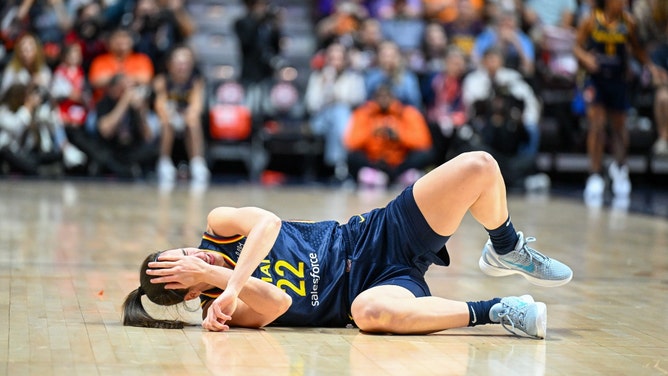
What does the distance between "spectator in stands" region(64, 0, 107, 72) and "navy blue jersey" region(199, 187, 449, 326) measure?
9454 mm

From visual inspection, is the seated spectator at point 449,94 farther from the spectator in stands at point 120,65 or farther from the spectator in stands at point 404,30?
the spectator in stands at point 120,65

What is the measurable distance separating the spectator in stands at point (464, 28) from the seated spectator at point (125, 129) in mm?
3795

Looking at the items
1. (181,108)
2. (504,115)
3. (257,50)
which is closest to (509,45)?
(504,115)

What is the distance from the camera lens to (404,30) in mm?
13898

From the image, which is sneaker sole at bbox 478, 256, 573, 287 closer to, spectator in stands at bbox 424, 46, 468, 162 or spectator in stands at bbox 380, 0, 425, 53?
spectator in stands at bbox 424, 46, 468, 162

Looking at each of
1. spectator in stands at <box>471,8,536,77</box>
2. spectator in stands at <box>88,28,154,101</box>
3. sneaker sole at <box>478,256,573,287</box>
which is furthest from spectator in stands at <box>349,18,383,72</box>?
sneaker sole at <box>478,256,573,287</box>

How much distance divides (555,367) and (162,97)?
981 cm

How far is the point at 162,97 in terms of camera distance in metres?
13.1

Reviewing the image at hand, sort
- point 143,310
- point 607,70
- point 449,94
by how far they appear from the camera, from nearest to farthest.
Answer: point 143,310, point 607,70, point 449,94

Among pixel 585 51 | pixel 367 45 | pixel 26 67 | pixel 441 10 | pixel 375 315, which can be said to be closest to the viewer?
pixel 375 315

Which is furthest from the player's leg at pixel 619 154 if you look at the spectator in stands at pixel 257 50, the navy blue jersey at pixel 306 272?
the navy blue jersey at pixel 306 272

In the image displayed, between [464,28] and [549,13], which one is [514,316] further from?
[549,13]

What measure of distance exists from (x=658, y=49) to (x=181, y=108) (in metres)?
5.50

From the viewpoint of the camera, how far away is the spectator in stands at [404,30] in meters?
13.9
